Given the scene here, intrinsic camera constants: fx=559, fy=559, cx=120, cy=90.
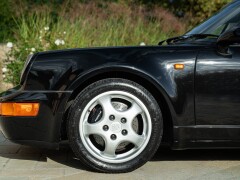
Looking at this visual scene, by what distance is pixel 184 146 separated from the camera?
4480mm

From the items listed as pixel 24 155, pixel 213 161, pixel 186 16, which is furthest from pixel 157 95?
pixel 186 16

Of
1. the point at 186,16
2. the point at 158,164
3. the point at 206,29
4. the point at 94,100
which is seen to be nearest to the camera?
the point at 94,100

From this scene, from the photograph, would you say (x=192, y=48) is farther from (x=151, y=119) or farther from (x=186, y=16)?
(x=186, y=16)

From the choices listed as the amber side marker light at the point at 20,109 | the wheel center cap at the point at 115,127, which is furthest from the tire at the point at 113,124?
the amber side marker light at the point at 20,109

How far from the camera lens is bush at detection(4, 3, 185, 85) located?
355 inches

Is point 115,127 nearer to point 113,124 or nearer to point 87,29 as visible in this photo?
point 113,124

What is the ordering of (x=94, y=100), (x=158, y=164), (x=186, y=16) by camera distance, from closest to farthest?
(x=94, y=100) < (x=158, y=164) < (x=186, y=16)

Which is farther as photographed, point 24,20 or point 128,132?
point 24,20

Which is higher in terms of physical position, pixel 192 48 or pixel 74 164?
pixel 192 48

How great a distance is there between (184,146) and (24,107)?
4.31 feet

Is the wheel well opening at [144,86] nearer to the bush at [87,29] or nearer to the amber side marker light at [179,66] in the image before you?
the amber side marker light at [179,66]

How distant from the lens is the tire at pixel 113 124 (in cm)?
440

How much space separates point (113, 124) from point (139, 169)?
47cm

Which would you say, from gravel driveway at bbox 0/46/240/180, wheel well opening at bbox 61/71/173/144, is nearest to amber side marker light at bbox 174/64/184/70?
wheel well opening at bbox 61/71/173/144
